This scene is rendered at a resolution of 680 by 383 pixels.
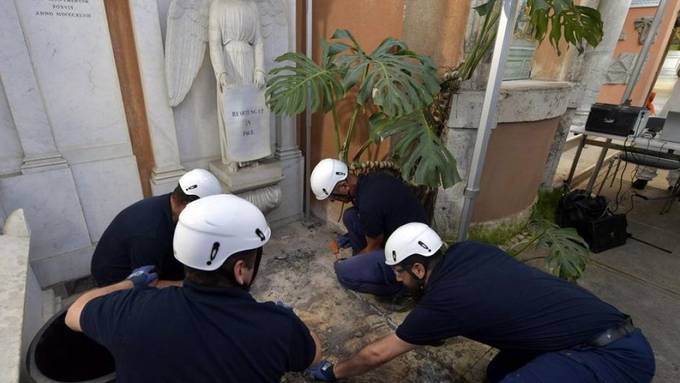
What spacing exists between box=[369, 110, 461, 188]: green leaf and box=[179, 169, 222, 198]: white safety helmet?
1.20 m

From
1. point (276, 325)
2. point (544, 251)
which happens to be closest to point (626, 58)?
point (544, 251)

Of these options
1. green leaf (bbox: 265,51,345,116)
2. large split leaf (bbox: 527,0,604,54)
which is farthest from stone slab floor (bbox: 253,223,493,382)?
large split leaf (bbox: 527,0,604,54)

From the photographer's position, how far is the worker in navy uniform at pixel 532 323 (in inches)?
56.9

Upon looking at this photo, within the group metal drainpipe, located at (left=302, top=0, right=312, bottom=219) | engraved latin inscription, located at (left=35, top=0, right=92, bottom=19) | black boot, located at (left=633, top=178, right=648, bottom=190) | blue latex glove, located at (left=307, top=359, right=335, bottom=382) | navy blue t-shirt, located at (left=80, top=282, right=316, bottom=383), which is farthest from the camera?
black boot, located at (left=633, top=178, right=648, bottom=190)

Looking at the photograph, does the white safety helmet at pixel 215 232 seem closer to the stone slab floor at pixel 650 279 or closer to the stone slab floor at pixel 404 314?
the stone slab floor at pixel 404 314

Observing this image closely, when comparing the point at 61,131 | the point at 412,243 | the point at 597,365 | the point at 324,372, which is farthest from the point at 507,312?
the point at 61,131

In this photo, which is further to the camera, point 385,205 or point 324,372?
point 385,205

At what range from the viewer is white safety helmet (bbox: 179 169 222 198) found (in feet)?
6.20

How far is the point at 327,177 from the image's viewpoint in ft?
8.25

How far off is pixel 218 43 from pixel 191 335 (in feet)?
7.93

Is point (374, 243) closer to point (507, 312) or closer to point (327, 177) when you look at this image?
point (327, 177)

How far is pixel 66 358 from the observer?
161 centimetres

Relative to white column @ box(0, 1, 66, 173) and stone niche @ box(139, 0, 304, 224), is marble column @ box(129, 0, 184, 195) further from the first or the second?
white column @ box(0, 1, 66, 173)

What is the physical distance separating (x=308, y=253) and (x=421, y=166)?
1.62 metres
